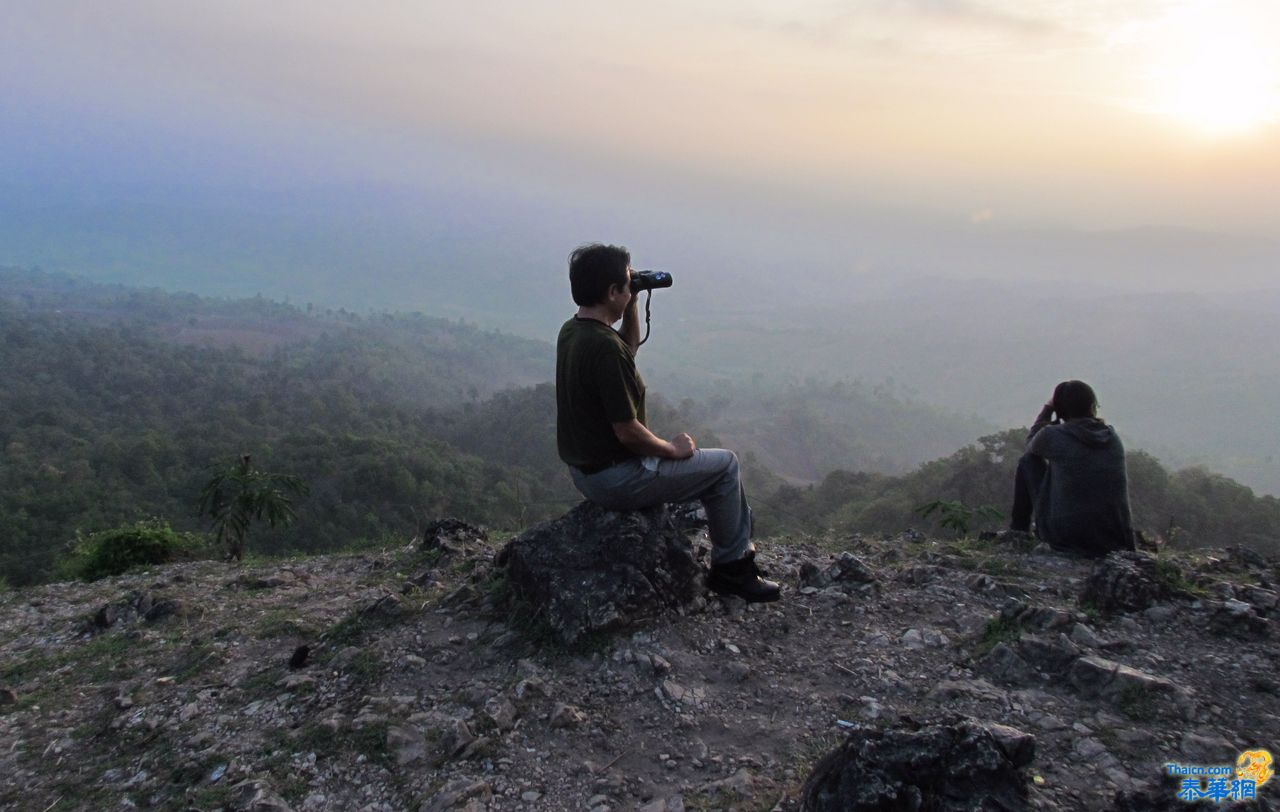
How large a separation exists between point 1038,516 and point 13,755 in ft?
22.9

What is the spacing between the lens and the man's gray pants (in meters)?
4.38

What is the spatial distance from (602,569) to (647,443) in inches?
35.3

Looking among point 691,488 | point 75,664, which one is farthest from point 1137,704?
point 75,664

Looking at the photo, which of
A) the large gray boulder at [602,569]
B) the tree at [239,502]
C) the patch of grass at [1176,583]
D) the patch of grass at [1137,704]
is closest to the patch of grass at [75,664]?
the large gray boulder at [602,569]

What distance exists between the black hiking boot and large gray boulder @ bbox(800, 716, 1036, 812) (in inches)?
72.0

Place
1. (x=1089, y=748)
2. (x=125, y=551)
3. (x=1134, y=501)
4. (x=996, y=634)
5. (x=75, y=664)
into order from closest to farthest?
(x=1089, y=748), (x=996, y=634), (x=75, y=664), (x=125, y=551), (x=1134, y=501)

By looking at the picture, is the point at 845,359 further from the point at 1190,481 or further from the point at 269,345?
the point at 1190,481

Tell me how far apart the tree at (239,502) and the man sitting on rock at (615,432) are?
5871mm

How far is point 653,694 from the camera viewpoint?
3.92 meters

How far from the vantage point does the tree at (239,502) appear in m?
8.81

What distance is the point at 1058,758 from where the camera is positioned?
127 inches

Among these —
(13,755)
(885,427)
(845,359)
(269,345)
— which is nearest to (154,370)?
(269,345)

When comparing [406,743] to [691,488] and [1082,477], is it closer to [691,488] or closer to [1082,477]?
[691,488]

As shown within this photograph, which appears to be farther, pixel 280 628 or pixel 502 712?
pixel 280 628
